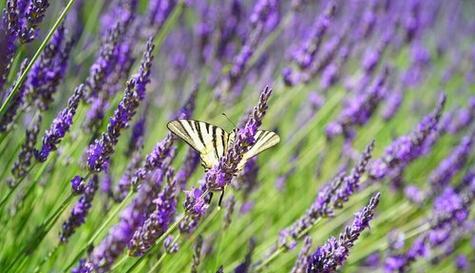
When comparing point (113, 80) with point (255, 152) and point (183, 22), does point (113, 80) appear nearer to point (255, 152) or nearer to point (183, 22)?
point (255, 152)

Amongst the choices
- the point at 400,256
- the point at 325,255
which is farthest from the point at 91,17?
the point at 325,255

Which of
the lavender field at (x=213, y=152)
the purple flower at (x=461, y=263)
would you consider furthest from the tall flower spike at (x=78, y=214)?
the purple flower at (x=461, y=263)

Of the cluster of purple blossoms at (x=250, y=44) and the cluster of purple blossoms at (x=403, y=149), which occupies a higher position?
the cluster of purple blossoms at (x=250, y=44)

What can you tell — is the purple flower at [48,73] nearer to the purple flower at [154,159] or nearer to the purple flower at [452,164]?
the purple flower at [154,159]

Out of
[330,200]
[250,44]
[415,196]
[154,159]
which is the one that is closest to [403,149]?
[330,200]

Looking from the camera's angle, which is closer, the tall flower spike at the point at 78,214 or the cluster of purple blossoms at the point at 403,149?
the tall flower spike at the point at 78,214

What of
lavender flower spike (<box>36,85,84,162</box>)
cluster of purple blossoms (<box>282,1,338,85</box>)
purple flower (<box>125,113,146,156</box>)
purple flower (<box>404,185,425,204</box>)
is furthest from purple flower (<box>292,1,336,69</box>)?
lavender flower spike (<box>36,85,84,162</box>)
